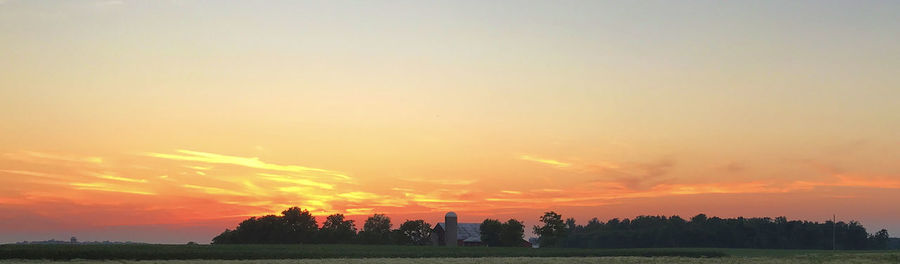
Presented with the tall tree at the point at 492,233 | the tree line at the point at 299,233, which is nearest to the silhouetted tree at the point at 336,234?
the tree line at the point at 299,233

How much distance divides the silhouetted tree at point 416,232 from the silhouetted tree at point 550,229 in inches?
908

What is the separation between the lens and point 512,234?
517 feet

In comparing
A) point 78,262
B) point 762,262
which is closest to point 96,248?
point 78,262

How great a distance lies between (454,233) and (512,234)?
11469 mm

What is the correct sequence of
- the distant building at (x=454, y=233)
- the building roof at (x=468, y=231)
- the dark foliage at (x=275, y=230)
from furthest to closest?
the building roof at (x=468, y=231)
the distant building at (x=454, y=233)
the dark foliage at (x=275, y=230)

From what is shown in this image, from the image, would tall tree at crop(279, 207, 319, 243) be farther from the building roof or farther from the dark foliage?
the building roof

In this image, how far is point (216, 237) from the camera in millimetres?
154125

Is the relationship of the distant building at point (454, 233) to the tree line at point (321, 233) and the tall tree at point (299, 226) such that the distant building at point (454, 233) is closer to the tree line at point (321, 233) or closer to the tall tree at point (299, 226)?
the tree line at point (321, 233)

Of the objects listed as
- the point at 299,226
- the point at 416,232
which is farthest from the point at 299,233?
the point at 416,232

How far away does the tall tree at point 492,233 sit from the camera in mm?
160375

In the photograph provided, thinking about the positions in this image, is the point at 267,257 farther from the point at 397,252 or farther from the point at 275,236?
the point at 275,236

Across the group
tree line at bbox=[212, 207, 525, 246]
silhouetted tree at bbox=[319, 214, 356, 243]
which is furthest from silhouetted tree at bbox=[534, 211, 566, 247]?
silhouetted tree at bbox=[319, 214, 356, 243]

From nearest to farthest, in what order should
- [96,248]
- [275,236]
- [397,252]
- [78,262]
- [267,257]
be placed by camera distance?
1. [78,262]
2. [96,248]
3. [267,257]
4. [397,252]
5. [275,236]

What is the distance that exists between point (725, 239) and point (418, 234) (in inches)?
3192
